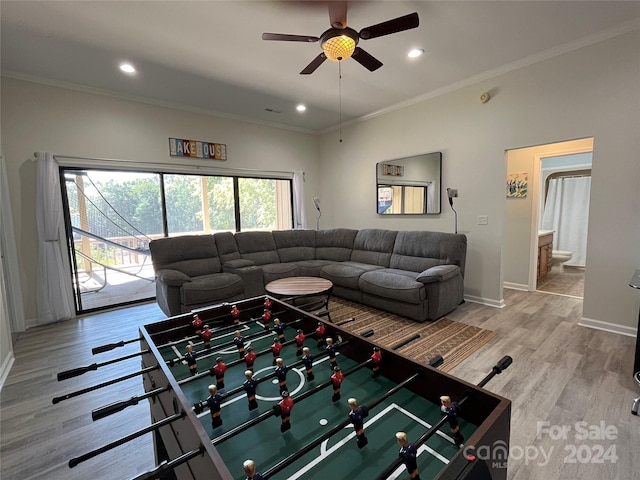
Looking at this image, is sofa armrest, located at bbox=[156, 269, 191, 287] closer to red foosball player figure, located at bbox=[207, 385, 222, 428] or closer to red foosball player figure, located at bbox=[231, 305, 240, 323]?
red foosball player figure, located at bbox=[231, 305, 240, 323]

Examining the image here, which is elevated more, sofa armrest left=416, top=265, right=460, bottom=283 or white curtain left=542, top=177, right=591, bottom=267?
A: white curtain left=542, top=177, right=591, bottom=267

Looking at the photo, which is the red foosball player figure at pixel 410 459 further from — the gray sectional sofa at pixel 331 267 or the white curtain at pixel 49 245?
the white curtain at pixel 49 245

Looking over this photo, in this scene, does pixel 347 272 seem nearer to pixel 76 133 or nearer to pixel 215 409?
pixel 215 409

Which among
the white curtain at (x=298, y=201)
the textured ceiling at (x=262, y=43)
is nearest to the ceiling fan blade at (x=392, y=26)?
the textured ceiling at (x=262, y=43)

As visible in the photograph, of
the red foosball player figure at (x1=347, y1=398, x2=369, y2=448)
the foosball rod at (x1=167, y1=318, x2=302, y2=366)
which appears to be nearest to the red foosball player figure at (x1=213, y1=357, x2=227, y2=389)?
the foosball rod at (x1=167, y1=318, x2=302, y2=366)

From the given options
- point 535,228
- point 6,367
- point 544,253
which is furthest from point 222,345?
point 544,253

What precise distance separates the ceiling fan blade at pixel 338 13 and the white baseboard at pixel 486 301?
140 inches

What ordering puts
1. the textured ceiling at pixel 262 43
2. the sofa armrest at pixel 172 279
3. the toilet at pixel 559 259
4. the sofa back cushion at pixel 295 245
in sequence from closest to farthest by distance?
the textured ceiling at pixel 262 43, the sofa armrest at pixel 172 279, the sofa back cushion at pixel 295 245, the toilet at pixel 559 259

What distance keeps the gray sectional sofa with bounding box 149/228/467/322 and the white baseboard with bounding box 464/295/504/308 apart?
34 cm

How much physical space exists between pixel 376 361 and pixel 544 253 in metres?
5.46

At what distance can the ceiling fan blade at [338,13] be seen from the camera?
82.0 inches

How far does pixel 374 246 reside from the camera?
15.1 ft

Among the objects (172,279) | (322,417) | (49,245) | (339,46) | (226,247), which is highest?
(339,46)

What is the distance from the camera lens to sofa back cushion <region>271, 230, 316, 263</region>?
4.97m
